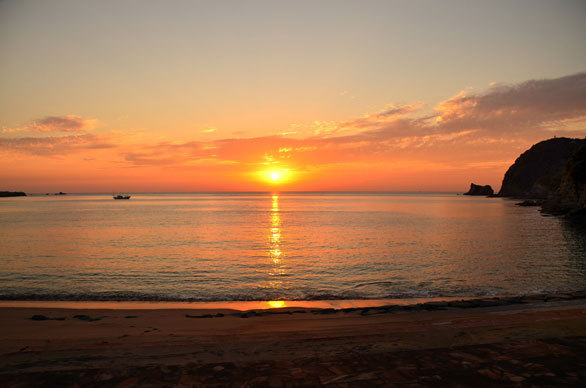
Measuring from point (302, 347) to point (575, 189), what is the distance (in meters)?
81.9

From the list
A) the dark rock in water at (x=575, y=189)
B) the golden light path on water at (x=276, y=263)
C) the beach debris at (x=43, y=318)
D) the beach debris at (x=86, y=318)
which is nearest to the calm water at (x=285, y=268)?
the golden light path on water at (x=276, y=263)

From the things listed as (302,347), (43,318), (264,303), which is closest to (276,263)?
(264,303)

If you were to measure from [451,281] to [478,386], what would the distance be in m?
15.3

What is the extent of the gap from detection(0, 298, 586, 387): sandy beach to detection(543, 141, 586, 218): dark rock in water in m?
→ 64.2

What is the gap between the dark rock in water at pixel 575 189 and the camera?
62156 mm

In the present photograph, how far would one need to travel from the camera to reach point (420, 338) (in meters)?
9.35

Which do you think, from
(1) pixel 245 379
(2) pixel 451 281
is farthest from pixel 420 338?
(2) pixel 451 281

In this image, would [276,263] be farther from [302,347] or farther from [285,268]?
[302,347]

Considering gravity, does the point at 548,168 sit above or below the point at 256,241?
above

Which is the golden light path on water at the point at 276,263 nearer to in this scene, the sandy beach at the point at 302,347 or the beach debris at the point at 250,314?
the beach debris at the point at 250,314

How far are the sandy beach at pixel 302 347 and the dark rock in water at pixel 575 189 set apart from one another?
64.2 metres

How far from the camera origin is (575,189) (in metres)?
68.4

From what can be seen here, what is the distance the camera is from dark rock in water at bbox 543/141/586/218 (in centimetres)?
6216

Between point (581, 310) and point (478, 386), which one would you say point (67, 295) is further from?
point (581, 310)
